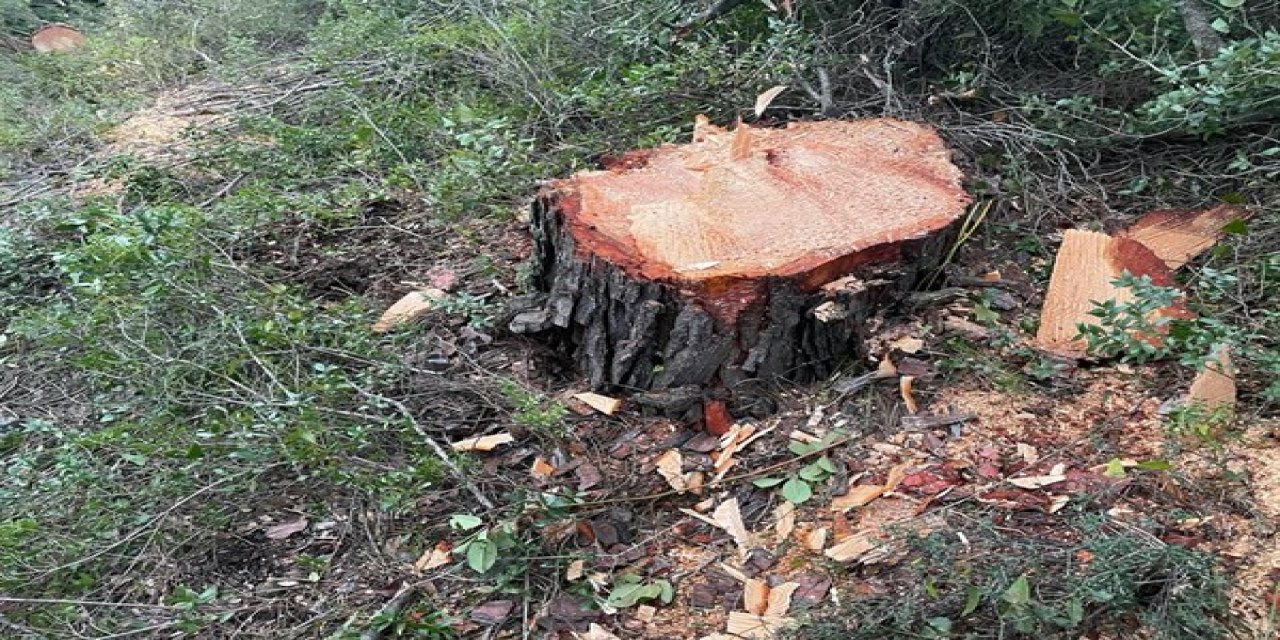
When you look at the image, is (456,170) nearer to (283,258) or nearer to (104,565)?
(283,258)

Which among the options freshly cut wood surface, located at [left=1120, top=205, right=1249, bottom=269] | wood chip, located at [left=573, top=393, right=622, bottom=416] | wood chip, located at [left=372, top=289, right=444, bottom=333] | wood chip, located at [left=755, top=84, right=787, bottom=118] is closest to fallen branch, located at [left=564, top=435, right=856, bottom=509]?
wood chip, located at [left=573, top=393, right=622, bottom=416]

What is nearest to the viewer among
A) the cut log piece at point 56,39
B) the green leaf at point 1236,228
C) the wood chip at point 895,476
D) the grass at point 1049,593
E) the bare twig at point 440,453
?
the grass at point 1049,593

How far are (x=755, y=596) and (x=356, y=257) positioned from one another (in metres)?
2.07

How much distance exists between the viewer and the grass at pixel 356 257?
231cm

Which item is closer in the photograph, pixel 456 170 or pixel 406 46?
pixel 456 170

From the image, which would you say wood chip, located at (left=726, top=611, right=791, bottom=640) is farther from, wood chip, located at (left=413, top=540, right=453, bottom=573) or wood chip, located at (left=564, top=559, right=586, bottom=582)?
wood chip, located at (left=413, top=540, right=453, bottom=573)

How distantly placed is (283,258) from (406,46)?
5.72ft

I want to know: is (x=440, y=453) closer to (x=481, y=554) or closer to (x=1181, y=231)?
(x=481, y=554)

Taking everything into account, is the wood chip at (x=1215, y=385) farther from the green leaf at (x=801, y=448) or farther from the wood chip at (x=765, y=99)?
the wood chip at (x=765, y=99)

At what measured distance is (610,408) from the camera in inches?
105

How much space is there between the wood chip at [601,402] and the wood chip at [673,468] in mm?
205

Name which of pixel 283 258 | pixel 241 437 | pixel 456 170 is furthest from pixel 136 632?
pixel 456 170

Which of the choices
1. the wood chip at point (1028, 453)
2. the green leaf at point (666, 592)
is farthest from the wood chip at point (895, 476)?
the green leaf at point (666, 592)

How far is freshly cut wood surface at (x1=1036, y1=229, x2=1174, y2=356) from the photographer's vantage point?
2654mm
